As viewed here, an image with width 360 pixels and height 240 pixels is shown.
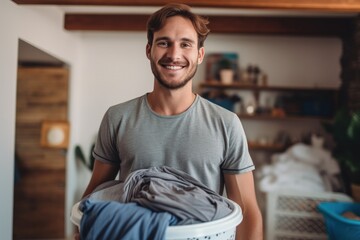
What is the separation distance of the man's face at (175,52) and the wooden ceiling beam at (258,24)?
8.34 ft

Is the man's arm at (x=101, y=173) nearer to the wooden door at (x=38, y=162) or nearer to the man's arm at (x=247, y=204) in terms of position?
the man's arm at (x=247, y=204)

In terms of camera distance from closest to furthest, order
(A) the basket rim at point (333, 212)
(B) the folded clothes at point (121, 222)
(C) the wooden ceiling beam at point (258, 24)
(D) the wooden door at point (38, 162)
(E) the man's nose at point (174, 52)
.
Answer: (B) the folded clothes at point (121, 222)
(E) the man's nose at point (174, 52)
(A) the basket rim at point (333, 212)
(C) the wooden ceiling beam at point (258, 24)
(D) the wooden door at point (38, 162)

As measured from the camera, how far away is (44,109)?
375cm

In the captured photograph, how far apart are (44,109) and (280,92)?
2744 mm

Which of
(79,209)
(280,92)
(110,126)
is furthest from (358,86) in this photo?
(79,209)

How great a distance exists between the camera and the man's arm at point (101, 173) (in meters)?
1.05

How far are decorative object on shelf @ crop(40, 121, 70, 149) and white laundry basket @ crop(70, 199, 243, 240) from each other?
119 inches

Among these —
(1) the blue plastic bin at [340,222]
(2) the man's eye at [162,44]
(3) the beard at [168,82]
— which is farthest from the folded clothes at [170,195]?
(1) the blue plastic bin at [340,222]

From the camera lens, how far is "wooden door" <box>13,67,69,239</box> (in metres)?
3.73

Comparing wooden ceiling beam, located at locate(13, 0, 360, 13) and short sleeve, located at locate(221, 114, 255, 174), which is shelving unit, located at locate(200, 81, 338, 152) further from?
short sleeve, located at locate(221, 114, 255, 174)

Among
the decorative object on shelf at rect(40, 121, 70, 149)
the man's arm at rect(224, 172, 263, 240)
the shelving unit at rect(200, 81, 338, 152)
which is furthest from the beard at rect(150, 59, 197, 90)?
the decorative object on shelf at rect(40, 121, 70, 149)

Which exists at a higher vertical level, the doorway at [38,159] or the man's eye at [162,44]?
the man's eye at [162,44]

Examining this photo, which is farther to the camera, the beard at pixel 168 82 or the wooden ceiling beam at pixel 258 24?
the wooden ceiling beam at pixel 258 24

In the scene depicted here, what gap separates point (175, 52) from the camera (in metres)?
0.94
